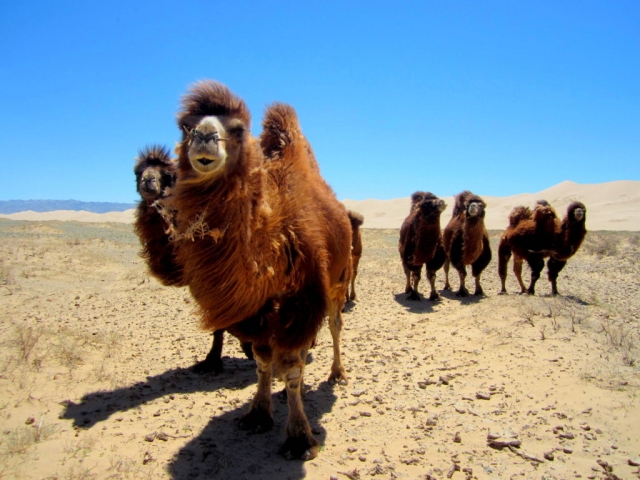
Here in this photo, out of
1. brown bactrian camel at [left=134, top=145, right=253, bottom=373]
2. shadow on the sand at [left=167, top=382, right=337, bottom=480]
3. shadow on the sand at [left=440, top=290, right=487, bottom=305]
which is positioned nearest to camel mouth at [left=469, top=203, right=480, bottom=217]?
shadow on the sand at [left=440, top=290, right=487, bottom=305]

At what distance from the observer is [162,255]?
501cm

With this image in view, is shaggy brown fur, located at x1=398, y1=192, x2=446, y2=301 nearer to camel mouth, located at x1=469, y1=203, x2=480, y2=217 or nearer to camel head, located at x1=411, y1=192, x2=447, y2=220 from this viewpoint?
camel head, located at x1=411, y1=192, x2=447, y2=220

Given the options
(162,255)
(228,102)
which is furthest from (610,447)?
(162,255)

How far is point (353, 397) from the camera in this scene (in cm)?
506

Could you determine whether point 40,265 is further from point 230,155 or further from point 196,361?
point 230,155

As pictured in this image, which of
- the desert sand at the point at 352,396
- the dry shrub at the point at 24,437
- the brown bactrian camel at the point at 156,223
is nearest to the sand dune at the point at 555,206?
the desert sand at the point at 352,396

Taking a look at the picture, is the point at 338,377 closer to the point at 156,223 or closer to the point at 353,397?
the point at 353,397

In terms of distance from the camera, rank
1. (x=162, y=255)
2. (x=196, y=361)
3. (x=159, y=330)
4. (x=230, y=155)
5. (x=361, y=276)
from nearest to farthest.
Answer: (x=230, y=155)
(x=162, y=255)
(x=196, y=361)
(x=159, y=330)
(x=361, y=276)

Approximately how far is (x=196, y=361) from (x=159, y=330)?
4.94 ft

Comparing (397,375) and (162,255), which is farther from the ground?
(162,255)

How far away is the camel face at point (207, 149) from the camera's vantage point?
278 centimetres

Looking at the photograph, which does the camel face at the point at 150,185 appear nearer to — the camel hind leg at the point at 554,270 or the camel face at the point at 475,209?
the camel face at the point at 475,209

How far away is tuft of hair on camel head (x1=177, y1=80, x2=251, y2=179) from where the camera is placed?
2.82 metres

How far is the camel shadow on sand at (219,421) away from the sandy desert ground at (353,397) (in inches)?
0.7
